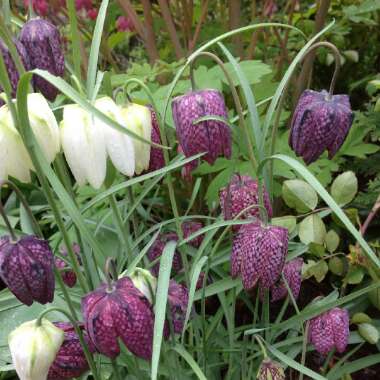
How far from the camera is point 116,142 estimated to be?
0.82 meters

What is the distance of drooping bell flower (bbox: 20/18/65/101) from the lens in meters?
0.96

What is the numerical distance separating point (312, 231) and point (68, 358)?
20.8 inches

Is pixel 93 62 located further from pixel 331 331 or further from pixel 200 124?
pixel 331 331

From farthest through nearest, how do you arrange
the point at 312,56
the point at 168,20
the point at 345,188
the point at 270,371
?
1. the point at 168,20
2. the point at 312,56
3. the point at 345,188
4. the point at 270,371

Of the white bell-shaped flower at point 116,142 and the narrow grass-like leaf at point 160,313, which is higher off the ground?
the white bell-shaped flower at point 116,142

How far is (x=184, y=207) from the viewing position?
1.92m

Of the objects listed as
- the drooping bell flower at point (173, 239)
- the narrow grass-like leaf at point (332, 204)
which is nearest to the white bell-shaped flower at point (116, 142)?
the narrow grass-like leaf at point (332, 204)

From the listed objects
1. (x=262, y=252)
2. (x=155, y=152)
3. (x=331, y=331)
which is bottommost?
(x=331, y=331)

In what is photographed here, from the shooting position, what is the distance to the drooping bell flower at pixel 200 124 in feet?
3.12

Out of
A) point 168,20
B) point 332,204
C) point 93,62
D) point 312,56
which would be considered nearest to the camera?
point 332,204

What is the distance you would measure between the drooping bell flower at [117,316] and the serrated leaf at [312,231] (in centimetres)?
50

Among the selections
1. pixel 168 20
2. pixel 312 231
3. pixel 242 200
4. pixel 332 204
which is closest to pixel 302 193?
pixel 312 231

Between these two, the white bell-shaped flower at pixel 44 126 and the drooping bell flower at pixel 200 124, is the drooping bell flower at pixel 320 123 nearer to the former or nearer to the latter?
the drooping bell flower at pixel 200 124

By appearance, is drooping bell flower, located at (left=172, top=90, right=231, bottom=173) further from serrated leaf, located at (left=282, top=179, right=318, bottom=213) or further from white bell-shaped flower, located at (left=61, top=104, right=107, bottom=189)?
serrated leaf, located at (left=282, top=179, right=318, bottom=213)
